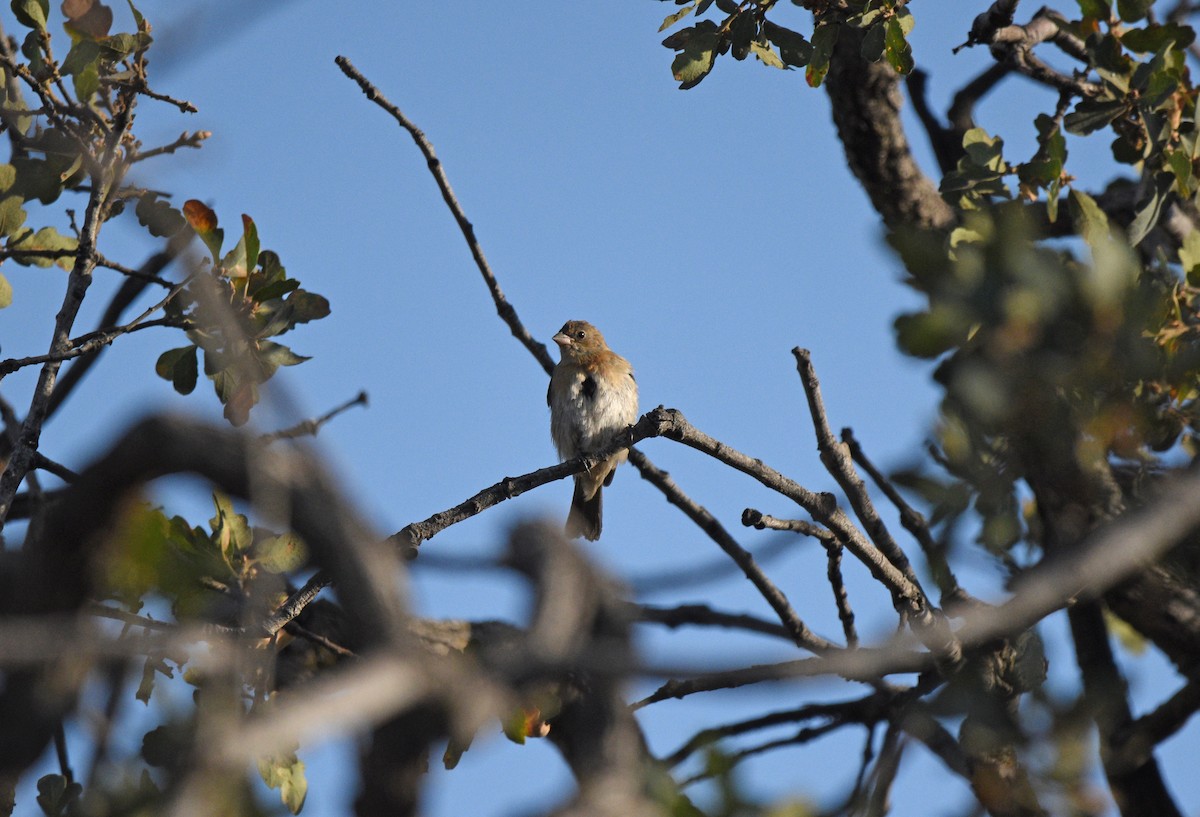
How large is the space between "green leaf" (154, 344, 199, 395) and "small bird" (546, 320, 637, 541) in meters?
2.66

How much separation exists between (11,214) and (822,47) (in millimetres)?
A: 2938

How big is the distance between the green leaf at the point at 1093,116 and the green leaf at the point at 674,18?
1464 millimetres

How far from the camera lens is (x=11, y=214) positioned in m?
4.15

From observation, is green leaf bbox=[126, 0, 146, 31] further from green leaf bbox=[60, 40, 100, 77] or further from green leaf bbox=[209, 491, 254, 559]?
green leaf bbox=[209, 491, 254, 559]

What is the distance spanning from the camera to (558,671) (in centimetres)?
126

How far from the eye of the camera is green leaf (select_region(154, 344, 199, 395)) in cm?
411

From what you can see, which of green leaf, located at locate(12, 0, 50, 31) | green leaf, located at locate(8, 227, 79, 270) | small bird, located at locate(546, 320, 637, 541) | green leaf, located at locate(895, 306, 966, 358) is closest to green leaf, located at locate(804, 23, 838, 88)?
green leaf, located at locate(895, 306, 966, 358)

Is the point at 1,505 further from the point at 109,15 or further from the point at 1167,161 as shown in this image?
the point at 1167,161

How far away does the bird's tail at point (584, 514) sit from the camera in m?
7.07

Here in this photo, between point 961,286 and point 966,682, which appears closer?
point 961,286

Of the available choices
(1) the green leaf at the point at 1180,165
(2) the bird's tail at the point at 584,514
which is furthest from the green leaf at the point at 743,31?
(2) the bird's tail at the point at 584,514

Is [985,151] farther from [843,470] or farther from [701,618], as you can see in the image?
[701,618]

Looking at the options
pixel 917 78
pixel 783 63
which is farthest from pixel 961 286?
pixel 917 78

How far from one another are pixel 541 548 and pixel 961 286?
2.66m
